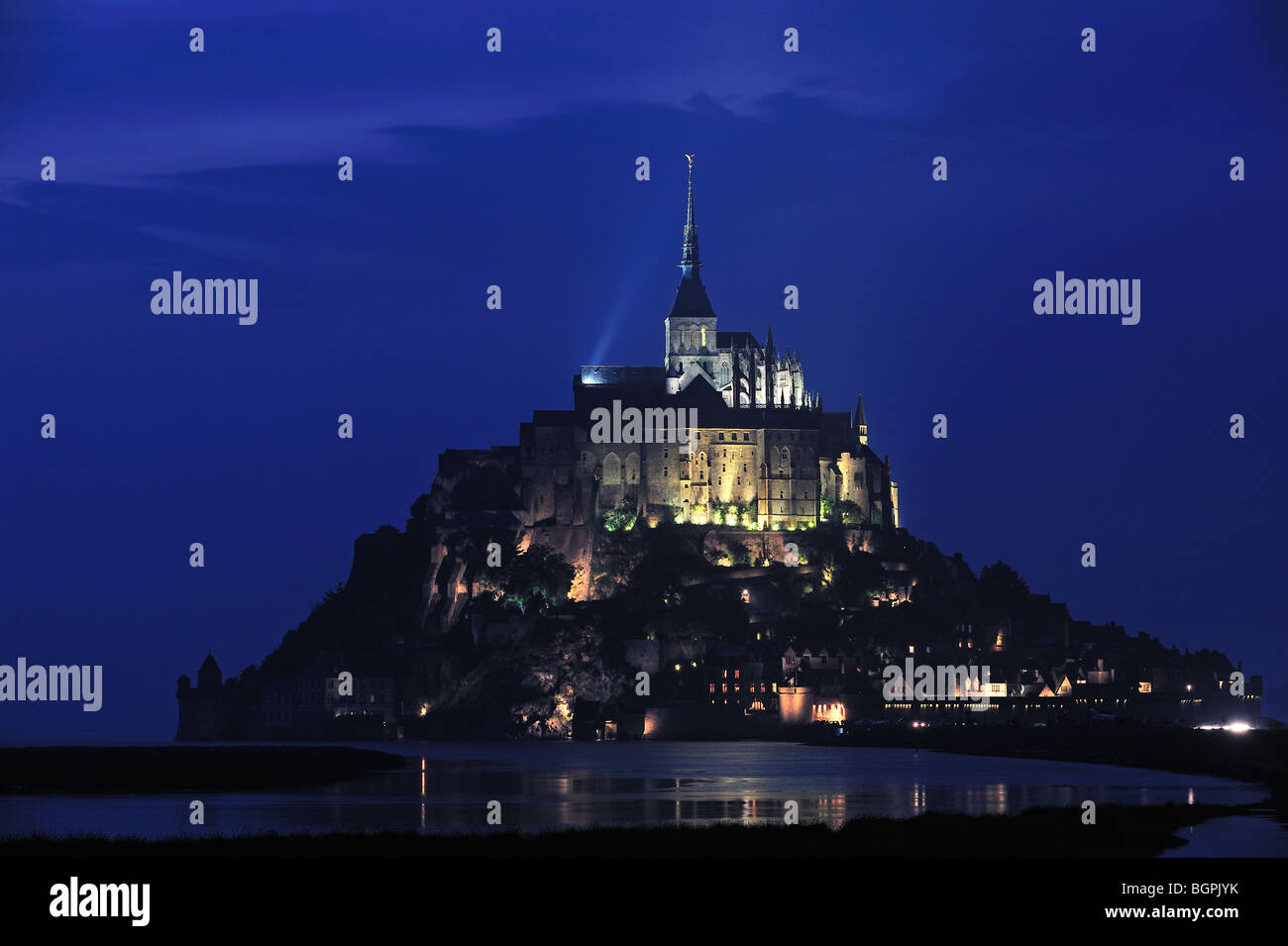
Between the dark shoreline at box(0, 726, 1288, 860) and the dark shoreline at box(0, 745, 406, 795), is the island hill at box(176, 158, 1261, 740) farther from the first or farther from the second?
the dark shoreline at box(0, 726, 1288, 860)

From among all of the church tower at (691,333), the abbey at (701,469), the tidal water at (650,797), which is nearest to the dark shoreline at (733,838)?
the tidal water at (650,797)

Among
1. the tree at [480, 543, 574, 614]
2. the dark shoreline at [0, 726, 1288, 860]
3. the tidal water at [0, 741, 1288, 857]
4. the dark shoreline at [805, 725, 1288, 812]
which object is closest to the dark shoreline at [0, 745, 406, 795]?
the dark shoreline at [0, 726, 1288, 860]

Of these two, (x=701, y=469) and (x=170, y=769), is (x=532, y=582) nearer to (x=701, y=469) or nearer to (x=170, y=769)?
(x=701, y=469)

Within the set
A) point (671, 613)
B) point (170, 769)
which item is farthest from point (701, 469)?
point (170, 769)

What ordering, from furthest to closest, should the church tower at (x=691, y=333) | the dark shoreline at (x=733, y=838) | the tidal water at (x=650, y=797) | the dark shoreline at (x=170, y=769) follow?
the church tower at (x=691, y=333), the dark shoreline at (x=170, y=769), the tidal water at (x=650, y=797), the dark shoreline at (x=733, y=838)

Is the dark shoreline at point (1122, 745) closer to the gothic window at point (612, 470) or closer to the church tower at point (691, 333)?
the gothic window at point (612, 470)

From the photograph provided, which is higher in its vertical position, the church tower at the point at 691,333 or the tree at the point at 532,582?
the church tower at the point at 691,333
